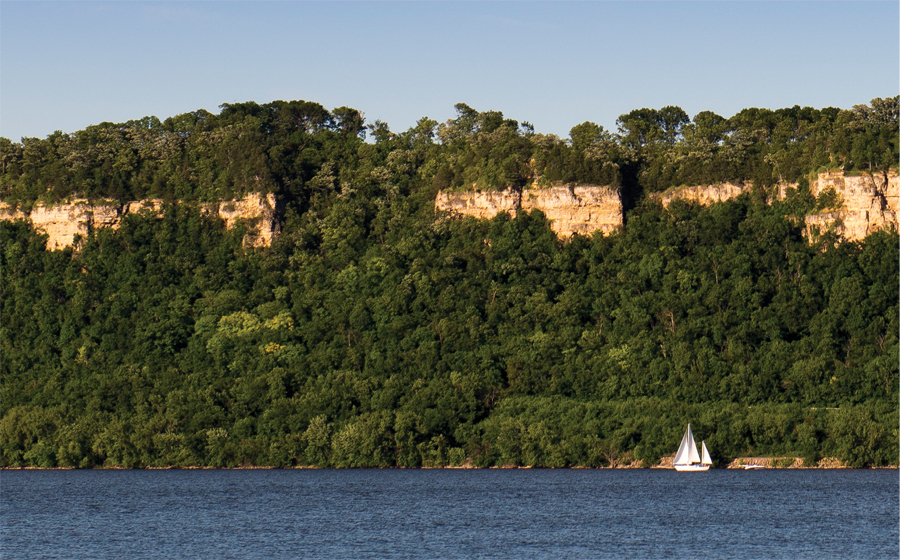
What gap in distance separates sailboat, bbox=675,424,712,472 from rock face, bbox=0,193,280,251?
53.7m

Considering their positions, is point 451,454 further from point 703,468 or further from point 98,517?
point 98,517

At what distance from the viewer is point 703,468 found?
102 metres

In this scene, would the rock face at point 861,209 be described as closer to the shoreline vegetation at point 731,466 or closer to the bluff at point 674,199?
the bluff at point 674,199

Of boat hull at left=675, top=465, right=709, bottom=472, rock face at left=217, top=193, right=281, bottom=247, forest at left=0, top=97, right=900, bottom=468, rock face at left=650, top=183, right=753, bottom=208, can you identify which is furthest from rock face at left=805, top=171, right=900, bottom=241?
rock face at left=217, top=193, right=281, bottom=247

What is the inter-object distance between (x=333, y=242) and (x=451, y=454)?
118 ft

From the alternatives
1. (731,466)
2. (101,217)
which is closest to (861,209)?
(731,466)

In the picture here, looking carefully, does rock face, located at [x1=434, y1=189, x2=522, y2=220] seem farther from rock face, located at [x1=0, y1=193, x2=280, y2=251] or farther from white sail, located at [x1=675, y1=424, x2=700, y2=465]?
white sail, located at [x1=675, y1=424, x2=700, y2=465]

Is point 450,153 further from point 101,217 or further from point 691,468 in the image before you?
point 691,468

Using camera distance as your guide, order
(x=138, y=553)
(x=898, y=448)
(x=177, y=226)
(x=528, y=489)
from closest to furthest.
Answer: (x=138, y=553)
(x=528, y=489)
(x=898, y=448)
(x=177, y=226)

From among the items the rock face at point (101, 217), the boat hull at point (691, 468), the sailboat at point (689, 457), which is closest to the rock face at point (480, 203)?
the rock face at point (101, 217)

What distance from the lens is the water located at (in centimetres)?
6200

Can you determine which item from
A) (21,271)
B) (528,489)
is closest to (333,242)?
(21,271)

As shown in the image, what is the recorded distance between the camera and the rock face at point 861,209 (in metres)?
125

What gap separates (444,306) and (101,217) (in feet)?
124
